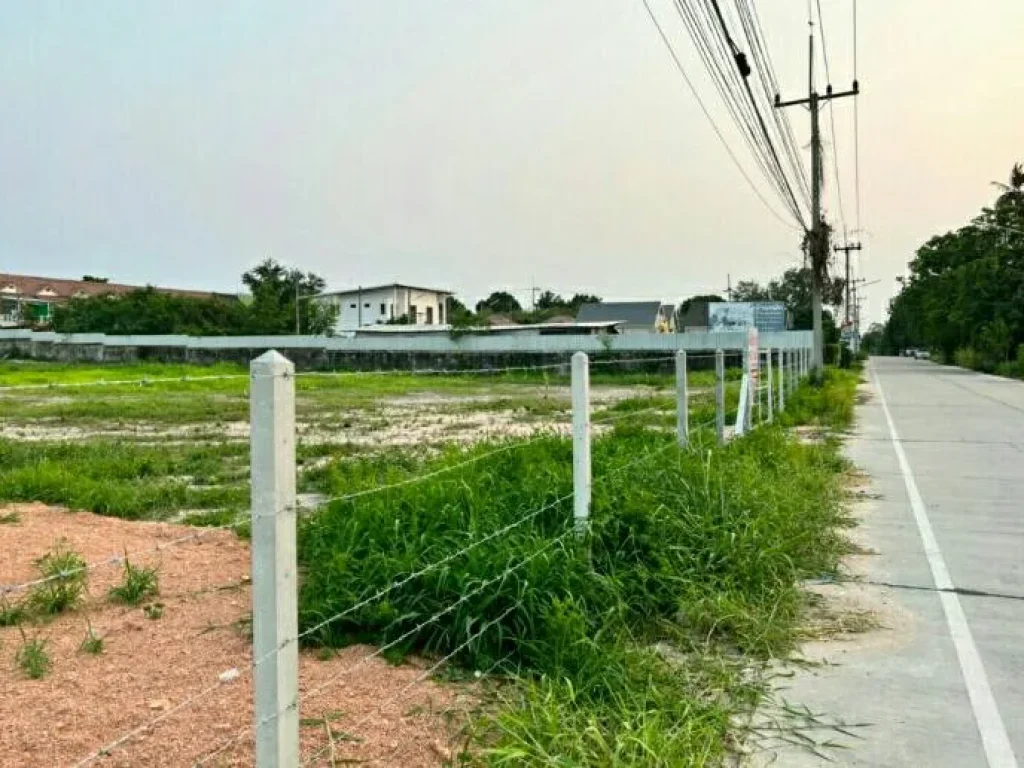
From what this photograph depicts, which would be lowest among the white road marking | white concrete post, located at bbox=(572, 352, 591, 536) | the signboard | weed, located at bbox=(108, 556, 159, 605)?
the white road marking

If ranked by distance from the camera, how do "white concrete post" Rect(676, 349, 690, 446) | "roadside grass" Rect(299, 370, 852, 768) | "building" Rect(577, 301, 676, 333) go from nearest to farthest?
"roadside grass" Rect(299, 370, 852, 768) → "white concrete post" Rect(676, 349, 690, 446) → "building" Rect(577, 301, 676, 333)

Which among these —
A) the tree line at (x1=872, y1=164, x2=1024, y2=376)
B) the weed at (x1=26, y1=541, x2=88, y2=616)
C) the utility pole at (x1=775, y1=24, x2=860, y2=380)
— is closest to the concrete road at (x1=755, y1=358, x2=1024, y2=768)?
the weed at (x1=26, y1=541, x2=88, y2=616)

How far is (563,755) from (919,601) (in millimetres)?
3177

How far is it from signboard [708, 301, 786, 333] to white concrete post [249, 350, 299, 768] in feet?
204

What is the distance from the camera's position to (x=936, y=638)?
437cm

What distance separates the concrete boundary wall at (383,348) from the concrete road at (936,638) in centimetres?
2933

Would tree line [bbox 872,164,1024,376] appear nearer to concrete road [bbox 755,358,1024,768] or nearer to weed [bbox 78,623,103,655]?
concrete road [bbox 755,358,1024,768]

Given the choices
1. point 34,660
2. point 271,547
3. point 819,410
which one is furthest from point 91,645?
point 819,410

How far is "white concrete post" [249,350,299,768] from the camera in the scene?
208cm

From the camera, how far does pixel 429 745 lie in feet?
9.57

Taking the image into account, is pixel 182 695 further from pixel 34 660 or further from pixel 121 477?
pixel 121 477

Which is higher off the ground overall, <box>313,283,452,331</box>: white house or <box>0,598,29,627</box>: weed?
<box>313,283,452,331</box>: white house

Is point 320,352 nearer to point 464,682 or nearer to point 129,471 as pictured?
point 129,471

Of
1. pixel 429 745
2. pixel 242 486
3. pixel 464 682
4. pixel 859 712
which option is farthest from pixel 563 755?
pixel 242 486
